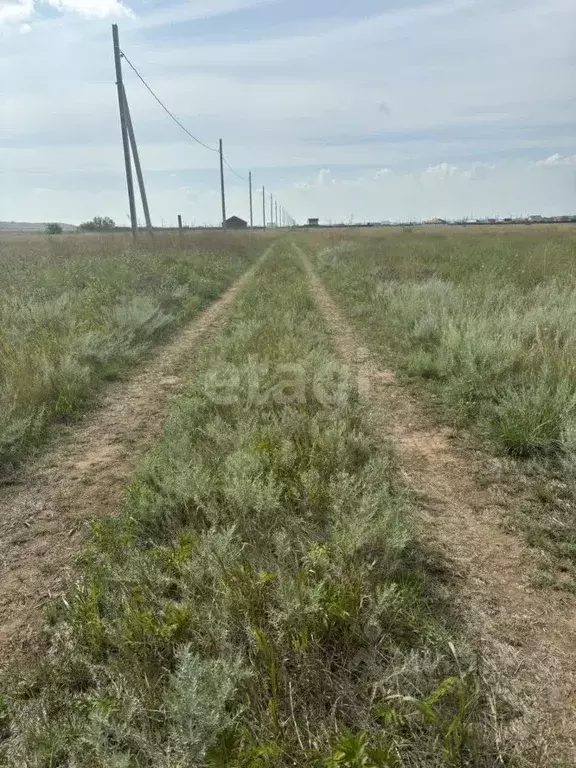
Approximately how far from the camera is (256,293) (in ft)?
42.5

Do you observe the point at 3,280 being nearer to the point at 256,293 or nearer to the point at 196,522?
the point at 256,293

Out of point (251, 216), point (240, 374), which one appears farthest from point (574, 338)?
point (251, 216)

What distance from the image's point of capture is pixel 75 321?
27.5ft

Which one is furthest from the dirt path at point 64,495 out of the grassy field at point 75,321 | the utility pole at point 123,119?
the utility pole at point 123,119

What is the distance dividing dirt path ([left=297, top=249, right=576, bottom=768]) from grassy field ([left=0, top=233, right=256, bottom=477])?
352 centimetres

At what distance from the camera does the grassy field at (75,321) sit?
539 centimetres

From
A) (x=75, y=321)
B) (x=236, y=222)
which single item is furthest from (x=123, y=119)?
(x=236, y=222)

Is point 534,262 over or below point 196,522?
over

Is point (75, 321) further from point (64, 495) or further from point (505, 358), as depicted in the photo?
point (505, 358)

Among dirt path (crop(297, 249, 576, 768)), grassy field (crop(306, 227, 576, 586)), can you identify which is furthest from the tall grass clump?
dirt path (crop(297, 249, 576, 768))

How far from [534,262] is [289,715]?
47.5ft

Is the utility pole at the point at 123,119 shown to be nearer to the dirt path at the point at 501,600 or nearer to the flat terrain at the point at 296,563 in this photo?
the flat terrain at the point at 296,563

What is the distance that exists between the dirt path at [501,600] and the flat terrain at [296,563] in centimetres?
1

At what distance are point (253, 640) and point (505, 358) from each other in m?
4.71
